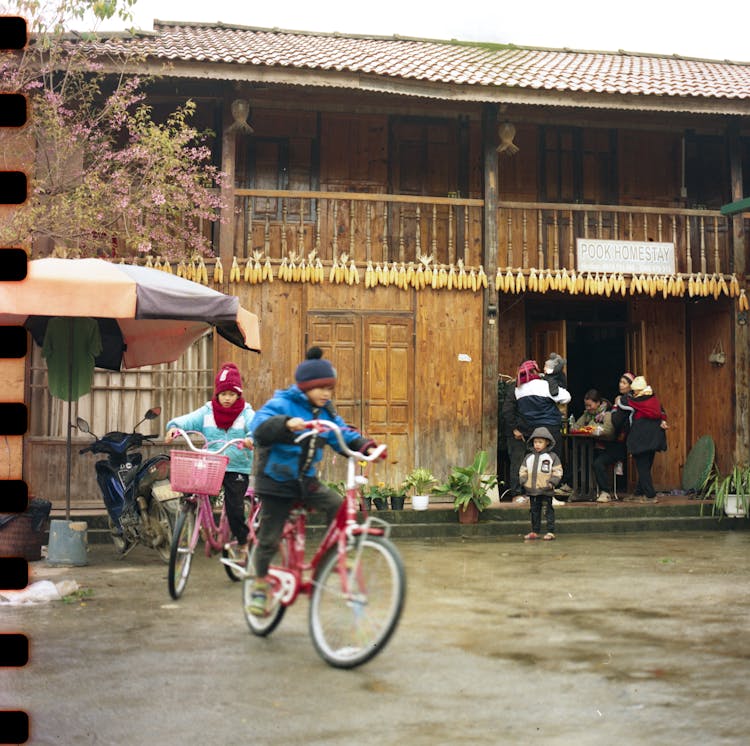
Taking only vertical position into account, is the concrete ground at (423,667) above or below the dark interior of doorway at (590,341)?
below

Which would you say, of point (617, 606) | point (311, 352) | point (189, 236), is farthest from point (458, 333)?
point (311, 352)

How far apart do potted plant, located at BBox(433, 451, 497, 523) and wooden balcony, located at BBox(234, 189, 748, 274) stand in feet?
10.1

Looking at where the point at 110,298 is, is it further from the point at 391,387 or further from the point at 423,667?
the point at 391,387

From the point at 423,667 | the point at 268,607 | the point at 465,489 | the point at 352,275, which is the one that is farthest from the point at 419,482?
the point at 423,667

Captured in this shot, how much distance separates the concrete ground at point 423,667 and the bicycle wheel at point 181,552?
0.49ft

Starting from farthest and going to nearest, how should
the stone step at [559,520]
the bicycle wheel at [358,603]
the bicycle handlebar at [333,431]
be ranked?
1. the stone step at [559,520]
2. the bicycle handlebar at [333,431]
3. the bicycle wheel at [358,603]

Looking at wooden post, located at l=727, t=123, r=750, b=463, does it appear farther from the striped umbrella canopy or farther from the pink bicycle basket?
the pink bicycle basket

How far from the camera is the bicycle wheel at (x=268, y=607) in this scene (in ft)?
20.1

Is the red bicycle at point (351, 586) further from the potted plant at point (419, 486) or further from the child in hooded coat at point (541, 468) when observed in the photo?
the potted plant at point (419, 486)

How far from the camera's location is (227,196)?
42.9ft

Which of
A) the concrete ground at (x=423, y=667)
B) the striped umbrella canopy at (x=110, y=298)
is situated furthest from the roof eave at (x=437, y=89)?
the concrete ground at (x=423, y=667)

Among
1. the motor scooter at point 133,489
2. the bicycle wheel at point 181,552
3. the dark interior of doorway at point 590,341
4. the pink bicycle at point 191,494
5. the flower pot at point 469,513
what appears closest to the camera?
the bicycle wheel at point 181,552

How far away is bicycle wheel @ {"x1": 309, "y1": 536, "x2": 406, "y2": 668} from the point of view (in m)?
5.29

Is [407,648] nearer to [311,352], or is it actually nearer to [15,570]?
[311,352]
